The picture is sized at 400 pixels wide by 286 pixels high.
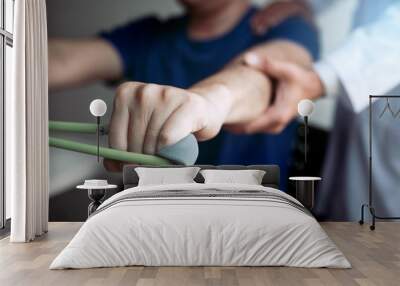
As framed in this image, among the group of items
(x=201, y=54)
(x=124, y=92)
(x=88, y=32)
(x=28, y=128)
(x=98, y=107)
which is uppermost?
(x=88, y=32)

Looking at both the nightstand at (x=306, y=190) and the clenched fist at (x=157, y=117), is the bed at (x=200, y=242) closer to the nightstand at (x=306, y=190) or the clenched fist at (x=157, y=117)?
the nightstand at (x=306, y=190)

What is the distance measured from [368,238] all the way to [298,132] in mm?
1921

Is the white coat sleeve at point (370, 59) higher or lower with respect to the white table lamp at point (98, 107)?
higher

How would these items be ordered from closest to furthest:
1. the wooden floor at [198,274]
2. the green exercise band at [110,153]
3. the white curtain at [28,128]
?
the wooden floor at [198,274]
the white curtain at [28,128]
the green exercise band at [110,153]

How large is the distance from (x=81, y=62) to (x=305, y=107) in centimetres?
297

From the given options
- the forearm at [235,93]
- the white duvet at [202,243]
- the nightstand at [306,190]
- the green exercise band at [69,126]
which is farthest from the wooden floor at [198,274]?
the forearm at [235,93]

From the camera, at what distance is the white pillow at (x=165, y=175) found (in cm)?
757

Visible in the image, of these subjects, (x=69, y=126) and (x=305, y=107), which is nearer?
(x=305, y=107)

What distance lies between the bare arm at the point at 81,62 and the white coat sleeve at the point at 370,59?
2.74 m

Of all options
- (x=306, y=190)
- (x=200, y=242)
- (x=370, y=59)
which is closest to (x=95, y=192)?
(x=306, y=190)

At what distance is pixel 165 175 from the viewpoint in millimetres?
7625

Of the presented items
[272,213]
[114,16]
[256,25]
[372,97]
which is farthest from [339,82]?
[272,213]

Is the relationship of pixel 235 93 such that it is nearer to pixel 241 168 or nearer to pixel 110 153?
pixel 241 168

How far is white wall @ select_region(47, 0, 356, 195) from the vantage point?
8570mm
